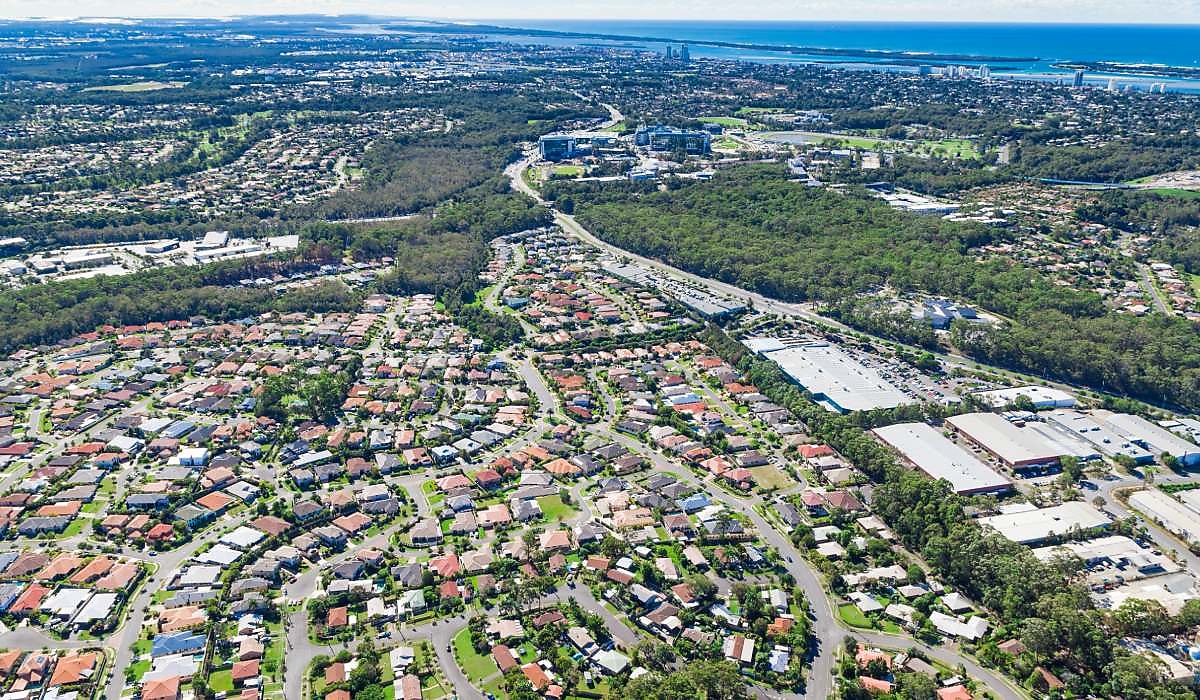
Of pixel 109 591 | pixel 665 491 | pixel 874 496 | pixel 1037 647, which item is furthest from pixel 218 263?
pixel 1037 647

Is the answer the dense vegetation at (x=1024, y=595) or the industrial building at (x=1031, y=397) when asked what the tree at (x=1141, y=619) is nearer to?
the dense vegetation at (x=1024, y=595)

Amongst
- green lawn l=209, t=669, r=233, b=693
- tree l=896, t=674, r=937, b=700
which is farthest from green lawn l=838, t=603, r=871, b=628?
green lawn l=209, t=669, r=233, b=693

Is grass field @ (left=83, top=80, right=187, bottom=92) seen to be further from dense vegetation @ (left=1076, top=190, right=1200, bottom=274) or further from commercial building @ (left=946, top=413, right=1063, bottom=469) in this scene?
commercial building @ (left=946, top=413, right=1063, bottom=469)

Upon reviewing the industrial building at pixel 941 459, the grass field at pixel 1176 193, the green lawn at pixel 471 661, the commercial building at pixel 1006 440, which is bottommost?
the green lawn at pixel 471 661

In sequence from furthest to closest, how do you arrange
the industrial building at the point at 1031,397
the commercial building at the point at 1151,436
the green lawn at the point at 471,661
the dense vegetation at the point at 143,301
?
the dense vegetation at the point at 143,301 < the industrial building at the point at 1031,397 < the commercial building at the point at 1151,436 < the green lawn at the point at 471,661

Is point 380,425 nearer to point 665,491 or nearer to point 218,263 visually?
point 665,491

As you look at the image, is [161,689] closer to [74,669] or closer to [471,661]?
[74,669]

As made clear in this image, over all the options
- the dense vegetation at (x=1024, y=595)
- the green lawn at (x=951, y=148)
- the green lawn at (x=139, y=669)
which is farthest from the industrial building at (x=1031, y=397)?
the green lawn at (x=951, y=148)
